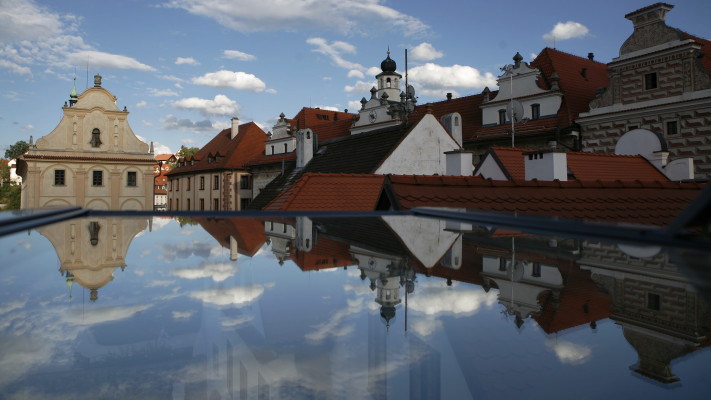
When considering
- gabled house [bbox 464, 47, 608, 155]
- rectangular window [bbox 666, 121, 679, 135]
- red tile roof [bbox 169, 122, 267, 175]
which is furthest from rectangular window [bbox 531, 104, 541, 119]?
red tile roof [bbox 169, 122, 267, 175]

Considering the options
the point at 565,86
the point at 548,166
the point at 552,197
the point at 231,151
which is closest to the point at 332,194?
the point at 552,197

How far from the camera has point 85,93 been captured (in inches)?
1340

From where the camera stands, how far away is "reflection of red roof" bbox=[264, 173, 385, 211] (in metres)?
10.0

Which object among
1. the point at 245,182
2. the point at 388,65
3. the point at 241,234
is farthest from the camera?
the point at 245,182

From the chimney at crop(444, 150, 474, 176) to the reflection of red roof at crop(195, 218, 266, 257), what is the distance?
11438 millimetres

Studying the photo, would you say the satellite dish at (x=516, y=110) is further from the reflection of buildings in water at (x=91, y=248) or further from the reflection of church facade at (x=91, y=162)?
the reflection of church facade at (x=91, y=162)

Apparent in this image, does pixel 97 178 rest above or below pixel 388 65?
below

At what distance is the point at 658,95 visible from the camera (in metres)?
19.7

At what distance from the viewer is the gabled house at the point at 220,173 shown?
142ft

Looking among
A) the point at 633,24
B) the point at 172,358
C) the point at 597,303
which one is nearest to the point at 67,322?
the point at 172,358

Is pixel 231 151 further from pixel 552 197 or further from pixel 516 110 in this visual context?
pixel 552 197

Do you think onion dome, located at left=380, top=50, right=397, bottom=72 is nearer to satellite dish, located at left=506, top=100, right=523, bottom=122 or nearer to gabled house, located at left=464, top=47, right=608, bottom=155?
gabled house, located at left=464, top=47, right=608, bottom=155

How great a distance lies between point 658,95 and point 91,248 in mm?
22232

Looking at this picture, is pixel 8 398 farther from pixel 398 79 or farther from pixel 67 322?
pixel 398 79
